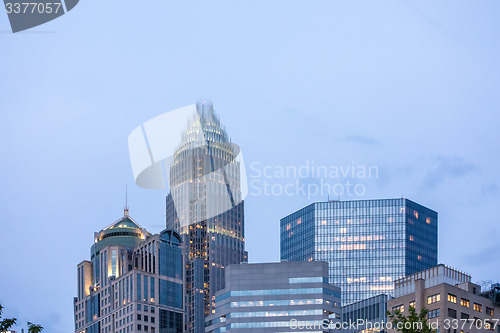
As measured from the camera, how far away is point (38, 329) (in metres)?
85.6

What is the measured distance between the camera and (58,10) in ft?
340

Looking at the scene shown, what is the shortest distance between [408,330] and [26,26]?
151 feet

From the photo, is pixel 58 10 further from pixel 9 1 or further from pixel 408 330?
pixel 408 330

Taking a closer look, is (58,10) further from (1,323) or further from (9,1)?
(1,323)

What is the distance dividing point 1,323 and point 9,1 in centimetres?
4026

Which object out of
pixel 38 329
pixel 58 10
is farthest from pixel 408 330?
pixel 58 10

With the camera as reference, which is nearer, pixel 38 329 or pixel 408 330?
pixel 38 329

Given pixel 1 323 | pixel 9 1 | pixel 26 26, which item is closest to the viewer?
pixel 1 323

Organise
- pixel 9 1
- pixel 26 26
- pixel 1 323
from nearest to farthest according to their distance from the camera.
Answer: pixel 1 323, pixel 26 26, pixel 9 1

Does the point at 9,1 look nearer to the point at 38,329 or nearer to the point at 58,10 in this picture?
the point at 58,10

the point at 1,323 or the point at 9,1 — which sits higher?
the point at 9,1

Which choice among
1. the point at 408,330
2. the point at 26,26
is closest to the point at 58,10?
the point at 26,26

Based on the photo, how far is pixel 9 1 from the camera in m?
109

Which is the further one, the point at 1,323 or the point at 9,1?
the point at 9,1
